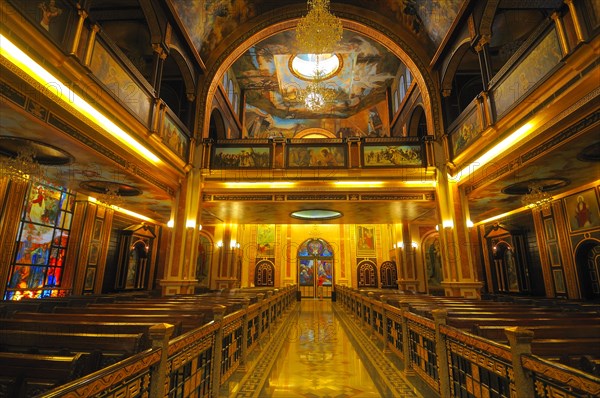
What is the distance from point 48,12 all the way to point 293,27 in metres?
7.47

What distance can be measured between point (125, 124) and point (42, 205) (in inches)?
188

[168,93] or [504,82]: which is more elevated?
[168,93]

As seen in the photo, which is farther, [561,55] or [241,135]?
[241,135]

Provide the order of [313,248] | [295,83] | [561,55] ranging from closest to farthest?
[561,55], [295,83], [313,248]

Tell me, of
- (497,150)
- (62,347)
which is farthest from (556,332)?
(497,150)

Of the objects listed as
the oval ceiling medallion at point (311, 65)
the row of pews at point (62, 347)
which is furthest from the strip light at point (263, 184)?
the oval ceiling medallion at point (311, 65)

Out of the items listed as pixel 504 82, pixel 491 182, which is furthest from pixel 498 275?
pixel 504 82

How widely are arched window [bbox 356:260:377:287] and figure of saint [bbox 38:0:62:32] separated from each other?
16978 mm

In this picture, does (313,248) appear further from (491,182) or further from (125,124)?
(125,124)

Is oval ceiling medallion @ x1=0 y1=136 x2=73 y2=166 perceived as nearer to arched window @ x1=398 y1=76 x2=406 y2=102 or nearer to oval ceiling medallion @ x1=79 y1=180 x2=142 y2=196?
oval ceiling medallion @ x1=79 y1=180 x2=142 y2=196

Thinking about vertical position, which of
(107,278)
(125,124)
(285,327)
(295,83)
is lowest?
(285,327)

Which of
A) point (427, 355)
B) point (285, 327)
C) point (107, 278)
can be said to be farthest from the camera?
point (107, 278)

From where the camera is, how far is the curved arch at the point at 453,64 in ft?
25.2

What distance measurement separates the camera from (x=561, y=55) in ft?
14.3
